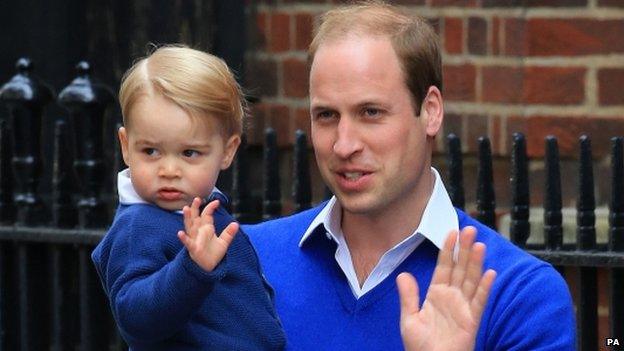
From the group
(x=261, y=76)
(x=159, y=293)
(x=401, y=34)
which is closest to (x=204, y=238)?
(x=159, y=293)

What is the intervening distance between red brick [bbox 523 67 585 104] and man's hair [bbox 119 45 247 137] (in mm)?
1782

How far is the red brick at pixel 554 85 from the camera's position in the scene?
5.07 metres

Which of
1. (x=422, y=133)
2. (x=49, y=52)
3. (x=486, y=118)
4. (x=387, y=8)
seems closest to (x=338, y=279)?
(x=422, y=133)

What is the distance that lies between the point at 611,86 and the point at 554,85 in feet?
0.55

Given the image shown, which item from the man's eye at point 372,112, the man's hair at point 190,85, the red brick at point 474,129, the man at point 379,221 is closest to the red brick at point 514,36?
the red brick at point 474,129

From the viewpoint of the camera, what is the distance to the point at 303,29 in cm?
→ 559

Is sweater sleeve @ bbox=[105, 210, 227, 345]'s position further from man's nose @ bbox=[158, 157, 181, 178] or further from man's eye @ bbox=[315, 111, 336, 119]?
man's eye @ bbox=[315, 111, 336, 119]

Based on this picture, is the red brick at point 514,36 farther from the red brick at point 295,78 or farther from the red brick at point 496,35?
the red brick at point 295,78

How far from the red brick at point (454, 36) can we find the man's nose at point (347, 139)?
198 centimetres

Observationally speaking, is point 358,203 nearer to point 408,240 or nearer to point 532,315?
point 408,240

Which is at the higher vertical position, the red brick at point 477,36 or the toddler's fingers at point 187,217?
the toddler's fingers at point 187,217

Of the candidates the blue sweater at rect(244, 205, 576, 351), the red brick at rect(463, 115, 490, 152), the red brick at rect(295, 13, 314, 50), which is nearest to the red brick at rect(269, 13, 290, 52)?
the red brick at rect(295, 13, 314, 50)

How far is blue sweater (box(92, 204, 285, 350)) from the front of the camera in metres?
3.27

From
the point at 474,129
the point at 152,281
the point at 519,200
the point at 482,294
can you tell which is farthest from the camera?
the point at 474,129
